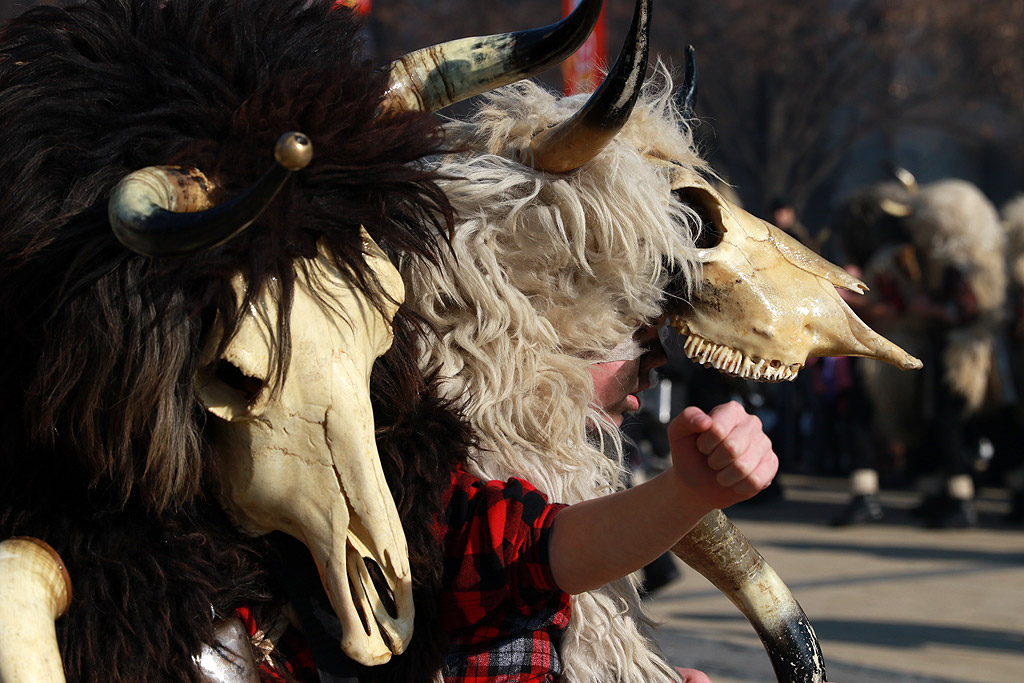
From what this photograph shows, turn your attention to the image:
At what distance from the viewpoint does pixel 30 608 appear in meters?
1.19

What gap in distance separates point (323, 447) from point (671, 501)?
1.46 ft

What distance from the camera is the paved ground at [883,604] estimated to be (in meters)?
4.95

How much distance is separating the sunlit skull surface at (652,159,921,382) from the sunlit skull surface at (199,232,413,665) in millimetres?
652

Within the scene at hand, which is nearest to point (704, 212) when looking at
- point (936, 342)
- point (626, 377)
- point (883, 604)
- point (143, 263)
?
point (626, 377)

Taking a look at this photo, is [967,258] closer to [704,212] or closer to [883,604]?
[883,604]

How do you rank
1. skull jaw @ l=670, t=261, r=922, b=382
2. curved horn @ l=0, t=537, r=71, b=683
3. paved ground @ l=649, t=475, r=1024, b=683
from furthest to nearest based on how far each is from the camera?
1. paved ground @ l=649, t=475, r=1024, b=683
2. skull jaw @ l=670, t=261, r=922, b=382
3. curved horn @ l=0, t=537, r=71, b=683

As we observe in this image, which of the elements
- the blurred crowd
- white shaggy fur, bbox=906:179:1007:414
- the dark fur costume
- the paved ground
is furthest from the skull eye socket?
white shaggy fur, bbox=906:179:1007:414

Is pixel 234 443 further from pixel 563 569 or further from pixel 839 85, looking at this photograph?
pixel 839 85

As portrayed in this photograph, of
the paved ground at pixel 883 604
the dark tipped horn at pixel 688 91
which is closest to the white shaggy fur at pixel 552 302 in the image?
the dark tipped horn at pixel 688 91

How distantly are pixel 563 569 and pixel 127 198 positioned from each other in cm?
73

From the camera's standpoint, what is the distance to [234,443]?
130 centimetres

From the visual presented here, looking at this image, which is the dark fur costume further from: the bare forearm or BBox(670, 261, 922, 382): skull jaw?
BBox(670, 261, 922, 382): skull jaw

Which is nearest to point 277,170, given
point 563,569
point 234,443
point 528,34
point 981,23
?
point 234,443

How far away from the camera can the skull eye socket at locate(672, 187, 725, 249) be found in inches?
70.6
